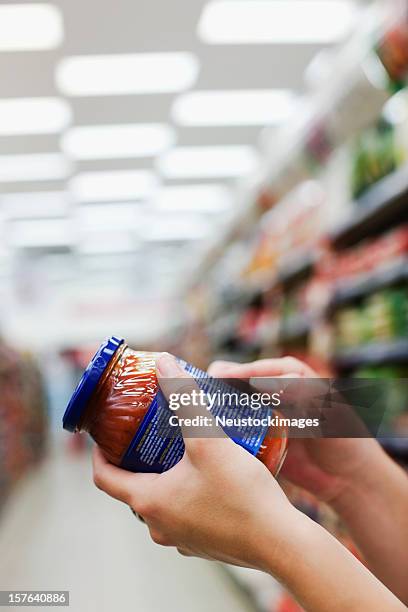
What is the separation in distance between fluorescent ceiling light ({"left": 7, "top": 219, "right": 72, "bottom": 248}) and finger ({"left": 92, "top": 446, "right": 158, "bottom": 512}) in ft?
15.0

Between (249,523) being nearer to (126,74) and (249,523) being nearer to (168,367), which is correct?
(168,367)

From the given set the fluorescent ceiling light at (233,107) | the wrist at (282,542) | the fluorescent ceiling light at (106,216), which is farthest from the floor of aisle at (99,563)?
the fluorescent ceiling light at (106,216)

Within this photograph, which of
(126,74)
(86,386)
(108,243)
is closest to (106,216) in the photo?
(108,243)

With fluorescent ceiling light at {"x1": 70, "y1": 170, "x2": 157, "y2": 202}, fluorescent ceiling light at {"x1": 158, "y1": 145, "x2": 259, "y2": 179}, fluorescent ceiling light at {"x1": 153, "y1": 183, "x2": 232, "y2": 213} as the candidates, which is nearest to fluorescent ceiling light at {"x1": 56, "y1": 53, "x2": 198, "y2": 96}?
fluorescent ceiling light at {"x1": 158, "y1": 145, "x2": 259, "y2": 179}

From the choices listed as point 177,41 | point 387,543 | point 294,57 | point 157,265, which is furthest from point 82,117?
point 157,265

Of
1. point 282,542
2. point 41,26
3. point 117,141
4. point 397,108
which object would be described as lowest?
point 282,542

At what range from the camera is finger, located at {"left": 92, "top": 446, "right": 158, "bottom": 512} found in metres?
0.57

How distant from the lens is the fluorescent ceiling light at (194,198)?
6793mm

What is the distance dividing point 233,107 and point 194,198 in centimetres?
232

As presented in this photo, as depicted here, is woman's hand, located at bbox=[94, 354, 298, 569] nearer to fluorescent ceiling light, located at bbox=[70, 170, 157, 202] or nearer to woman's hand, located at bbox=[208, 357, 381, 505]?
woman's hand, located at bbox=[208, 357, 381, 505]

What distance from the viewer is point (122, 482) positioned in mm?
583

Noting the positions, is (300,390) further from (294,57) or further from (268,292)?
(294,57)

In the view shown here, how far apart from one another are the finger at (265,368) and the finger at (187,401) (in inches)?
7.5

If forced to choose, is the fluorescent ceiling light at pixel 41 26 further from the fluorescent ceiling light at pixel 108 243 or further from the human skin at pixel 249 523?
the fluorescent ceiling light at pixel 108 243
